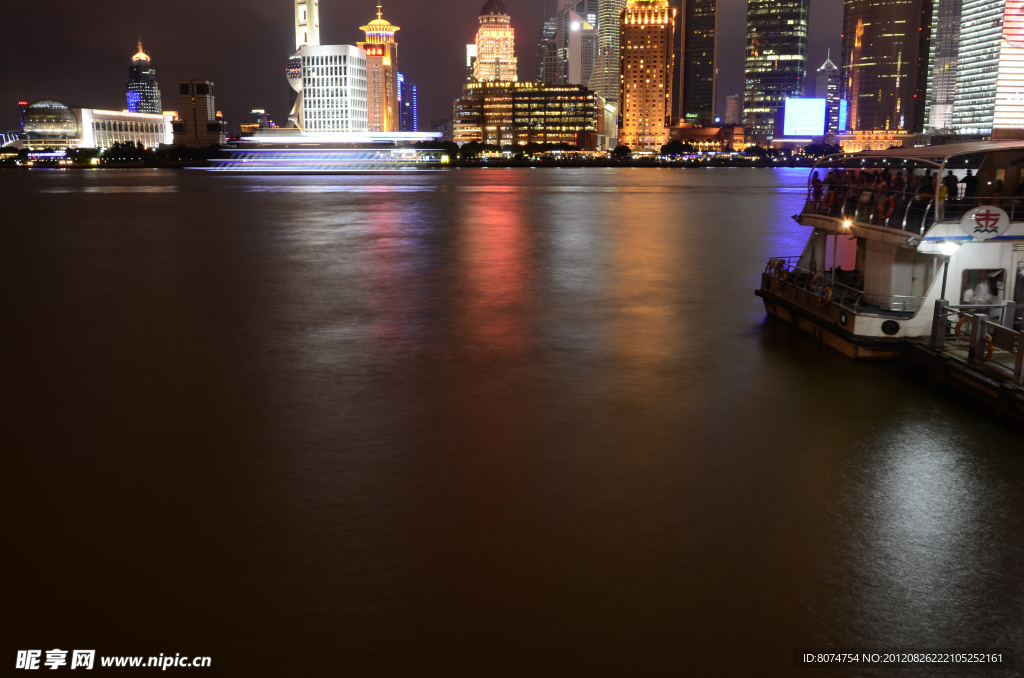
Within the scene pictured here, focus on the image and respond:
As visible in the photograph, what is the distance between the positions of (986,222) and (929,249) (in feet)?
3.32

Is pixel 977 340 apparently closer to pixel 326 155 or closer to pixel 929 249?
pixel 929 249

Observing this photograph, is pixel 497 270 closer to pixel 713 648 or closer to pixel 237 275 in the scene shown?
pixel 237 275

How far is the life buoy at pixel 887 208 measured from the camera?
16.9 meters

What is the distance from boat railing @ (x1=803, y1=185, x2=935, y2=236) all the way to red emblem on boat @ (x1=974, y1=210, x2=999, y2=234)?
0.75 meters

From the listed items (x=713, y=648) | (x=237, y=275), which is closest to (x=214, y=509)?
(x=713, y=648)

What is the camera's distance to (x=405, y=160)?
18188 cm

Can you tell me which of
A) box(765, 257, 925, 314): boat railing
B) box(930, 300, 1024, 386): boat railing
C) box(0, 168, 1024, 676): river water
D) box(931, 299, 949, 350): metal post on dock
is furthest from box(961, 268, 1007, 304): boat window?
box(0, 168, 1024, 676): river water

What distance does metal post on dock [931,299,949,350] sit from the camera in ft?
49.8

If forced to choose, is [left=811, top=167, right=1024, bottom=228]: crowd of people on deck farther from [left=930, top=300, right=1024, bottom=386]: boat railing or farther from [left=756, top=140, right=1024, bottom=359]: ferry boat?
[left=930, top=300, right=1024, bottom=386]: boat railing

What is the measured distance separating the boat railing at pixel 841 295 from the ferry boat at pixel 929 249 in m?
0.03

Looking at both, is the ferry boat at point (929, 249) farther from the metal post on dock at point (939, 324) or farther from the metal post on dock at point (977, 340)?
the metal post on dock at point (977, 340)

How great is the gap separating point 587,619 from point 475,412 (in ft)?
22.0

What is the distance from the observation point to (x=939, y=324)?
1521 cm

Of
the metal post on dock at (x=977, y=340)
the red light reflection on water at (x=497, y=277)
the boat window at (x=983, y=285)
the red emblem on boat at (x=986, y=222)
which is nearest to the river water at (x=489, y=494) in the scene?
the red light reflection on water at (x=497, y=277)
